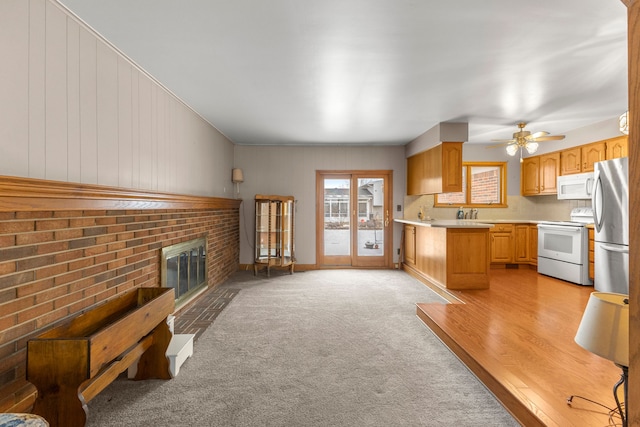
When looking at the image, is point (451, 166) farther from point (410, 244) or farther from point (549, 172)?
point (549, 172)

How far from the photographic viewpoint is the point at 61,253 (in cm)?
187

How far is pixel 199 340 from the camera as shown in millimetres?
2912

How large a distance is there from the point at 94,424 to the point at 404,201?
5.59m

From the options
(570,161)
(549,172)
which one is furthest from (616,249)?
(549,172)

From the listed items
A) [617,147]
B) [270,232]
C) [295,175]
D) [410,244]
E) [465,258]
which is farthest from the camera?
[295,175]

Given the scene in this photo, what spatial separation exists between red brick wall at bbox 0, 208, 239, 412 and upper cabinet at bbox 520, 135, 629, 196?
240 inches

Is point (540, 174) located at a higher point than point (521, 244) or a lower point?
higher

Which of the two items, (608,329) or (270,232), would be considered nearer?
(608,329)

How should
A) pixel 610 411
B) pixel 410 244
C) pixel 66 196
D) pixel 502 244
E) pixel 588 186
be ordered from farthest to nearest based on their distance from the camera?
pixel 502 244, pixel 410 244, pixel 588 186, pixel 66 196, pixel 610 411

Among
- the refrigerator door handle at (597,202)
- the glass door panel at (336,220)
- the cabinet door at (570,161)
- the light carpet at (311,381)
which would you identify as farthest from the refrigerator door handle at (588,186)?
the glass door panel at (336,220)

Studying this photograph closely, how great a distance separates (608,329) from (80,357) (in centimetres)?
235

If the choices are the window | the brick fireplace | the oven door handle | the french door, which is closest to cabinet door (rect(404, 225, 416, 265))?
the french door

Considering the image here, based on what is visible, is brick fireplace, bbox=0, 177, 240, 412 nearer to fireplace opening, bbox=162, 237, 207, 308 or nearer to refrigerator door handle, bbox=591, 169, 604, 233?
fireplace opening, bbox=162, 237, 207, 308

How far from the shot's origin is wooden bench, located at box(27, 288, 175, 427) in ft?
4.91
